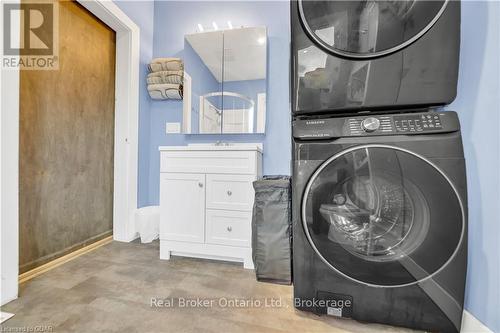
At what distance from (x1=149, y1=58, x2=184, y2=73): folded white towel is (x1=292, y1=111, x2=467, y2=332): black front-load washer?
1.52 metres

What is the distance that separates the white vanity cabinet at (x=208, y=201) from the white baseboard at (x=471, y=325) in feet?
3.26

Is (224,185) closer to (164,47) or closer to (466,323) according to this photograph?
(466,323)

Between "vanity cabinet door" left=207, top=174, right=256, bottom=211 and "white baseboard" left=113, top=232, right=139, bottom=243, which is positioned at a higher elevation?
"vanity cabinet door" left=207, top=174, right=256, bottom=211

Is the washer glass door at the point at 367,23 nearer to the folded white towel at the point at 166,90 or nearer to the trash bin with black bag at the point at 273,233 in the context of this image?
the trash bin with black bag at the point at 273,233

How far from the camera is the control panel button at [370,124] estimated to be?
0.84 metres

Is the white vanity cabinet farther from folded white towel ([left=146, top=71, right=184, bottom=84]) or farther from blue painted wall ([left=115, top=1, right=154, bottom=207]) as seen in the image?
folded white towel ([left=146, top=71, right=184, bottom=84])

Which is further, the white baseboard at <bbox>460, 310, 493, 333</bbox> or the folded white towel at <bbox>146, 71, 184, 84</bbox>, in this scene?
the folded white towel at <bbox>146, 71, 184, 84</bbox>

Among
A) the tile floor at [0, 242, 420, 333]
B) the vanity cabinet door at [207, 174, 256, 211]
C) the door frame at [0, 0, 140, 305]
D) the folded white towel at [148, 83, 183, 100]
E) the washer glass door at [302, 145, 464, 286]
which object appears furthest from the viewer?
the folded white towel at [148, 83, 183, 100]

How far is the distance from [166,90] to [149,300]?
5.36 feet

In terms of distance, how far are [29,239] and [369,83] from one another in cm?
197

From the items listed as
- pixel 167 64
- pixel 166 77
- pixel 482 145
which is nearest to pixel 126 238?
pixel 166 77

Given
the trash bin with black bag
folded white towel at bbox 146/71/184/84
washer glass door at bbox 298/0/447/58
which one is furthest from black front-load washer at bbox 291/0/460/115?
folded white towel at bbox 146/71/184/84

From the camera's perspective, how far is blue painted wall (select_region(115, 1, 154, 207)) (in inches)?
77.2

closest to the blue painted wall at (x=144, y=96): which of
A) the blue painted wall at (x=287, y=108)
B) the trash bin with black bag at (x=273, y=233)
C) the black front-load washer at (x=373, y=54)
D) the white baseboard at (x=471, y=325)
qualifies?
the blue painted wall at (x=287, y=108)
